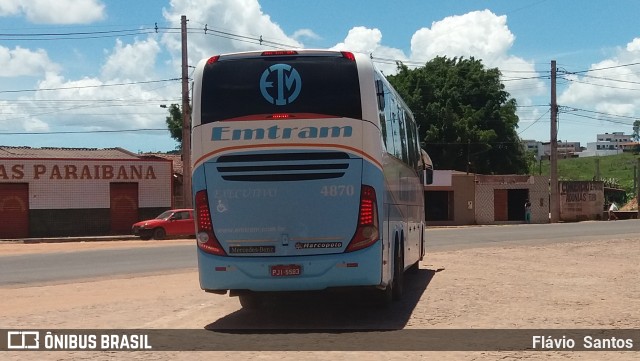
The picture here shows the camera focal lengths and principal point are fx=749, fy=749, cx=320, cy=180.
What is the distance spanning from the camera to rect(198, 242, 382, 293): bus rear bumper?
936 cm

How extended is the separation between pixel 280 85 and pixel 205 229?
208 centimetres

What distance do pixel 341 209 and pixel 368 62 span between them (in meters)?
1.93

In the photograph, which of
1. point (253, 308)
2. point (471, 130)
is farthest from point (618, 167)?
point (253, 308)

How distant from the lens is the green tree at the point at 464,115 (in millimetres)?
56250

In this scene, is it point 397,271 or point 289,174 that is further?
point 397,271

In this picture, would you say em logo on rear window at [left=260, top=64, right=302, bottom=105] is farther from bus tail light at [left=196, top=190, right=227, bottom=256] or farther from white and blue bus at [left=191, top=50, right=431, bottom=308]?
bus tail light at [left=196, top=190, right=227, bottom=256]

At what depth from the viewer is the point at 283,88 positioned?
954cm

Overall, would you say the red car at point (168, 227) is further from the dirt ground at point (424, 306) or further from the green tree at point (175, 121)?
the green tree at point (175, 121)

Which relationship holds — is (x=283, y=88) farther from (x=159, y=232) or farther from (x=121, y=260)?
(x=159, y=232)

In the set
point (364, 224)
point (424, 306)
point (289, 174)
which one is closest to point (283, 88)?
point (289, 174)

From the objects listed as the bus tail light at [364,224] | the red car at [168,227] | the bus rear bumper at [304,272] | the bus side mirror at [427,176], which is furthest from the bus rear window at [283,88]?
the red car at [168,227]

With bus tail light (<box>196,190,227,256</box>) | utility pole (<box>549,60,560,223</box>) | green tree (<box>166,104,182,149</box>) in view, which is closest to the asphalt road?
bus tail light (<box>196,190,227,256</box>)

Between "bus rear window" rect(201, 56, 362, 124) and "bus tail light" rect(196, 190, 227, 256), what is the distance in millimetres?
1016

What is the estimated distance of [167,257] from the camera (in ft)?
72.9
